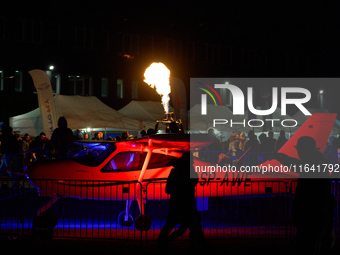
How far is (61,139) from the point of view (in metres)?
11.6

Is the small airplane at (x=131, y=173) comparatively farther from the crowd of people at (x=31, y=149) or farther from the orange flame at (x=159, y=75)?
the orange flame at (x=159, y=75)

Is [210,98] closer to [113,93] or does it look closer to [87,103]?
[113,93]

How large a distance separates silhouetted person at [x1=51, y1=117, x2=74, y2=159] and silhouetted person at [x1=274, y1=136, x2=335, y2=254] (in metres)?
7.71

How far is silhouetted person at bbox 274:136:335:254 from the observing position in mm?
4965

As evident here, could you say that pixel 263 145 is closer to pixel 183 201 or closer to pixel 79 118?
pixel 183 201

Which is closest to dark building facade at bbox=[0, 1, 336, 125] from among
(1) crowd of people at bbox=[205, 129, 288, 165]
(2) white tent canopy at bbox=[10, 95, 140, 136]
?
(2) white tent canopy at bbox=[10, 95, 140, 136]

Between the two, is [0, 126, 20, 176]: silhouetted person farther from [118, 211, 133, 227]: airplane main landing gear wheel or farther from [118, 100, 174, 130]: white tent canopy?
[118, 100, 174, 130]: white tent canopy

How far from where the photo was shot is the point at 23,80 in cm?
3519

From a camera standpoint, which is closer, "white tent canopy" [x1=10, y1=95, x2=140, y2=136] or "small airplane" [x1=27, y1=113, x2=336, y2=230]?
"small airplane" [x1=27, y1=113, x2=336, y2=230]

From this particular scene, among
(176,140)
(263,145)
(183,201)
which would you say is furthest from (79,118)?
(183,201)

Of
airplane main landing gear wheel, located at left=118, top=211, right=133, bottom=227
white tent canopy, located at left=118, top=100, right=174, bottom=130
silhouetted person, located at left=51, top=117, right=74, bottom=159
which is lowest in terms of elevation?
airplane main landing gear wheel, located at left=118, top=211, right=133, bottom=227

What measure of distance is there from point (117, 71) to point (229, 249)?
34034 millimetres

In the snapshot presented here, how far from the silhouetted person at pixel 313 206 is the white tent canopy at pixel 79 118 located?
2064 cm

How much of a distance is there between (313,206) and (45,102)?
18952 millimetres
